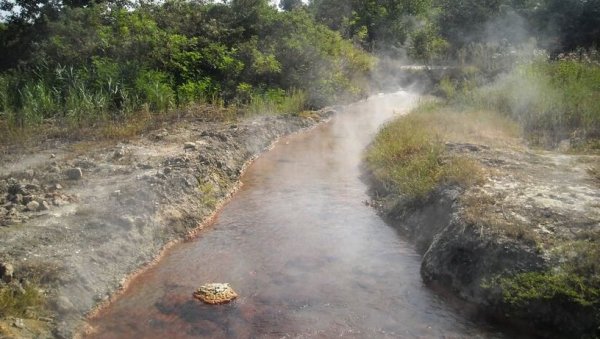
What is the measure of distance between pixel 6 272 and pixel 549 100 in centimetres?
1009

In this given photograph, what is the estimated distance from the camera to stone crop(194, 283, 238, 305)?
5164 mm

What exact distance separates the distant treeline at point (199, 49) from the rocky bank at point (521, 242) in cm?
782

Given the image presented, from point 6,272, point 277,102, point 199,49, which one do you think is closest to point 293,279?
point 6,272

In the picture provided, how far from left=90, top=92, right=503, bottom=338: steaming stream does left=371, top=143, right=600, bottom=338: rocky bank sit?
0.30m

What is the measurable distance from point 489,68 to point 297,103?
245 inches

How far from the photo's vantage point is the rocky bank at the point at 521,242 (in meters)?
4.48

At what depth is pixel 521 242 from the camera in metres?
5.09

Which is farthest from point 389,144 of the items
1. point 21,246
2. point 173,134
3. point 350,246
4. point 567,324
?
point 21,246

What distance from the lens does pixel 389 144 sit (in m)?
9.70

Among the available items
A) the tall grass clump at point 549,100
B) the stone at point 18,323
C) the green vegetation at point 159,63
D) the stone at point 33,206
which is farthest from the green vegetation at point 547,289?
the green vegetation at point 159,63

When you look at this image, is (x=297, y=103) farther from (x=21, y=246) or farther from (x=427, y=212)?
(x=21, y=246)

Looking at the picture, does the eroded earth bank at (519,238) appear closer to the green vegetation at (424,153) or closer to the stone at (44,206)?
the green vegetation at (424,153)

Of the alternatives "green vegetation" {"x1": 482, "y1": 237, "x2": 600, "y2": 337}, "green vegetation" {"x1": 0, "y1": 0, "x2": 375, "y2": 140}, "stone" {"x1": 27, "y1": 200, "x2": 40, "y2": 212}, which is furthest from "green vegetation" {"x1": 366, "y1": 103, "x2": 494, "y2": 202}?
"stone" {"x1": 27, "y1": 200, "x2": 40, "y2": 212}

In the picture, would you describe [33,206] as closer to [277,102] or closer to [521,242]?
[521,242]
